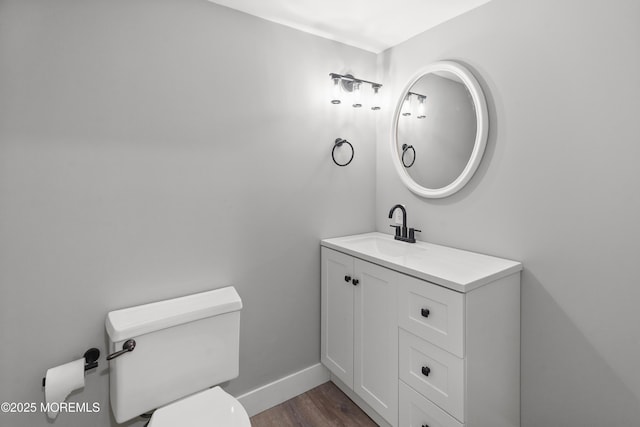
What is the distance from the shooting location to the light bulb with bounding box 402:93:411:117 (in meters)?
2.03

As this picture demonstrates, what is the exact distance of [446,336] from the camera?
4.17 feet

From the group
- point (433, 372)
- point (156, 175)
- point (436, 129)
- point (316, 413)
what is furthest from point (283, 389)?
point (436, 129)

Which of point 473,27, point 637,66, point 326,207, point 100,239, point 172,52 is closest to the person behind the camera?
point 637,66

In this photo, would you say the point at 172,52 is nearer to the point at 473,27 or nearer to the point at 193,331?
the point at 193,331

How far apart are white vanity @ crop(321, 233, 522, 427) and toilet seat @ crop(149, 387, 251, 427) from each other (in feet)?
2.39

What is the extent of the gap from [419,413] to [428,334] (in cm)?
38

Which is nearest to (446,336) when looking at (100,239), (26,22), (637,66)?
(637,66)

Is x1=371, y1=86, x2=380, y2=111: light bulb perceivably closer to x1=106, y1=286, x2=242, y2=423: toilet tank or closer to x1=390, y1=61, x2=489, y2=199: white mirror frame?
x1=390, y1=61, x2=489, y2=199: white mirror frame

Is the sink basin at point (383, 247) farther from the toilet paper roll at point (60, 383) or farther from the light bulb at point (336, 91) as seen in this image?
the toilet paper roll at point (60, 383)

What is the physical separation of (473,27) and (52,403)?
2.57 m

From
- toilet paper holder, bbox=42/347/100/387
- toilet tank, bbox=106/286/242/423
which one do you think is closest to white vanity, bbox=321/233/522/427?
toilet tank, bbox=106/286/242/423

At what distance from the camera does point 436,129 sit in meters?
1.89

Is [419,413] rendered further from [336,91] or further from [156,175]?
[336,91]

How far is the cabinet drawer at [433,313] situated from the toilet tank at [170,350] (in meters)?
0.81
